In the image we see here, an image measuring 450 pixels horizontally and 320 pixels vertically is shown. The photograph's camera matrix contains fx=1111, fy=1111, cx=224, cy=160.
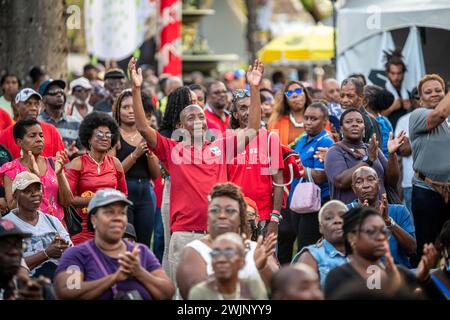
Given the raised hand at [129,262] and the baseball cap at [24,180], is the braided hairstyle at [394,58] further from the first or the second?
the raised hand at [129,262]

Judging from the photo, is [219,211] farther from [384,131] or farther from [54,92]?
[54,92]

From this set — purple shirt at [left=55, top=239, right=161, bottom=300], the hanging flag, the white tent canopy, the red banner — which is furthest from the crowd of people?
the red banner

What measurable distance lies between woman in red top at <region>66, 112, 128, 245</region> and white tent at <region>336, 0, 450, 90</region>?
5.11m

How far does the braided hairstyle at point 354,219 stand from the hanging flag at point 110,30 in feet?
36.1

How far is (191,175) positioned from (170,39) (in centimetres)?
1504

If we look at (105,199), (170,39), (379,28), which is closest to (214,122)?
(379,28)

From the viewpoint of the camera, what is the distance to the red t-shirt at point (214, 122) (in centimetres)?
1124

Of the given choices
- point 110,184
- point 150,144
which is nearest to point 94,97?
point 110,184

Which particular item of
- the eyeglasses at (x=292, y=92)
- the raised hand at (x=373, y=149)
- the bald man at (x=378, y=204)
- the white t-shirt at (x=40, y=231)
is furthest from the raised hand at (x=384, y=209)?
the eyeglasses at (x=292, y=92)

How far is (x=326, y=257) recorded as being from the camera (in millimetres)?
7832

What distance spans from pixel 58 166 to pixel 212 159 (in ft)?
4.25

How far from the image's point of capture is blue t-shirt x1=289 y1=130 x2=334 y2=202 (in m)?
10.2

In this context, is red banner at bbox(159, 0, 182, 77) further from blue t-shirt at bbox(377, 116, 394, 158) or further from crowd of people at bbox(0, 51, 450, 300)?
blue t-shirt at bbox(377, 116, 394, 158)

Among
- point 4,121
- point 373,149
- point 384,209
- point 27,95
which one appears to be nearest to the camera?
point 384,209
